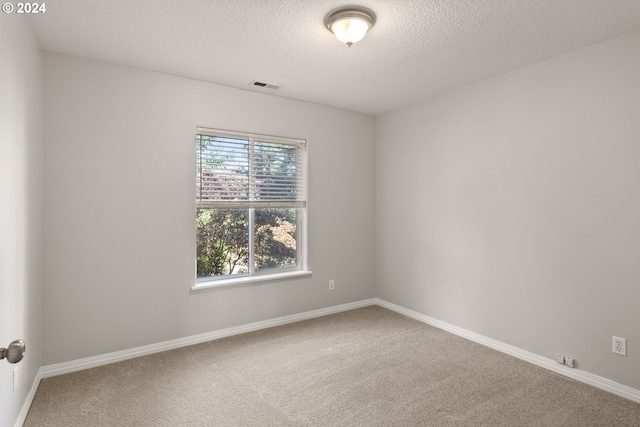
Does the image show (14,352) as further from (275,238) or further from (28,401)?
(275,238)

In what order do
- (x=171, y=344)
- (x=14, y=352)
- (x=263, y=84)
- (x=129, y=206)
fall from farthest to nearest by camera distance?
(x=263, y=84) → (x=171, y=344) → (x=129, y=206) → (x=14, y=352)

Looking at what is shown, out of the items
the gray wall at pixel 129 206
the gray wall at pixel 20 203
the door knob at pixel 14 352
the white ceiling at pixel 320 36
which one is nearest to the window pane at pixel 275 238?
the gray wall at pixel 129 206

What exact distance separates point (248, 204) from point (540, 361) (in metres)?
2.97

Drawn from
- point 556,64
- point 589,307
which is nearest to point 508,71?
point 556,64

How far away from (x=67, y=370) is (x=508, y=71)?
173 inches

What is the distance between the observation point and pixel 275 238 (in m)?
3.93

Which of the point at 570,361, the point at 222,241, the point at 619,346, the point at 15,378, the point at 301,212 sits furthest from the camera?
the point at 301,212

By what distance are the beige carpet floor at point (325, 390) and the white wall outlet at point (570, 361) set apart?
136 millimetres

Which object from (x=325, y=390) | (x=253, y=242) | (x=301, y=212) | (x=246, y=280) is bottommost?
(x=325, y=390)

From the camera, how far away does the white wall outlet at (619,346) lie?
2426mm

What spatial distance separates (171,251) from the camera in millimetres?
3193

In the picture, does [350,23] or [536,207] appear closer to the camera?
[350,23]

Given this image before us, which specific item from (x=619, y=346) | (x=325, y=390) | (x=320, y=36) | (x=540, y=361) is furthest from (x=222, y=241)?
(x=619, y=346)

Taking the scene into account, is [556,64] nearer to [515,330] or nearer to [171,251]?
[515,330]
